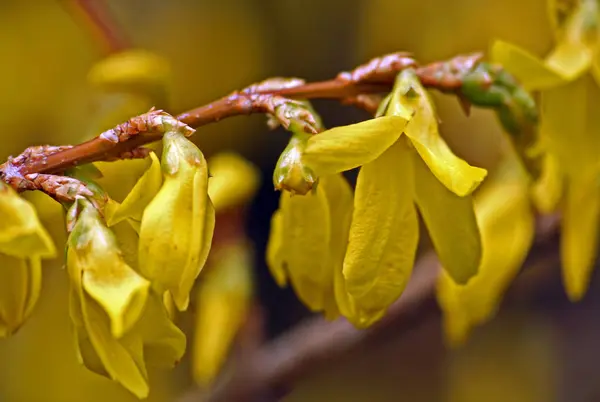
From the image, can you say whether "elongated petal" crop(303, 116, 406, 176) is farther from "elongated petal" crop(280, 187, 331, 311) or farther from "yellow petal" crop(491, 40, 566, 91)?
"yellow petal" crop(491, 40, 566, 91)

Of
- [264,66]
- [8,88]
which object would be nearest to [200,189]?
[8,88]

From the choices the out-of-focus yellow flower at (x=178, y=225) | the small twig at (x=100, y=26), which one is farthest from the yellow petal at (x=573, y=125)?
the small twig at (x=100, y=26)

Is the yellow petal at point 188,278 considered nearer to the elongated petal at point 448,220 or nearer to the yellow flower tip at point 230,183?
the elongated petal at point 448,220

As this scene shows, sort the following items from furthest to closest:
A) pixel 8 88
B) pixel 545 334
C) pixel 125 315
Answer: pixel 545 334
pixel 8 88
pixel 125 315

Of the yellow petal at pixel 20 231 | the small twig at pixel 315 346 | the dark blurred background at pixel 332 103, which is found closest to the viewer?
the yellow petal at pixel 20 231

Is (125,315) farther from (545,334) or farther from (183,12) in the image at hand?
(545,334)

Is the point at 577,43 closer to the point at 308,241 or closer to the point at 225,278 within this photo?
the point at 308,241

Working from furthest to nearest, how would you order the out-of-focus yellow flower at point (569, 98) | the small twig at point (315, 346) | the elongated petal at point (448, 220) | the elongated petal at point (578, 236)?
the small twig at point (315, 346) → the elongated petal at point (578, 236) → the out-of-focus yellow flower at point (569, 98) → the elongated petal at point (448, 220)
